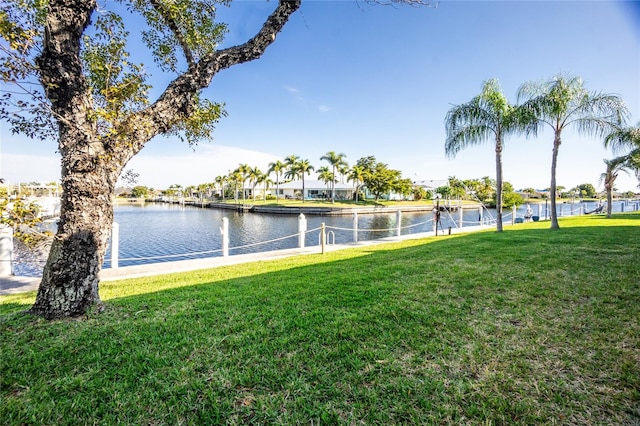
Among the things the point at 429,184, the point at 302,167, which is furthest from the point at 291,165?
the point at 429,184

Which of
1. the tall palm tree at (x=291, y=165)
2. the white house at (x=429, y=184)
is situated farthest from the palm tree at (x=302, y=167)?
the white house at (x=429, y=184)

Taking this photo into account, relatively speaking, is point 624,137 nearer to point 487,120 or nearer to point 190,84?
point 487,120

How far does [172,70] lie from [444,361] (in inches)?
260

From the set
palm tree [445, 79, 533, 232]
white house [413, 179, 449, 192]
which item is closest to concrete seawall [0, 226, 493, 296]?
palm tree [445, 79, 533, 232]

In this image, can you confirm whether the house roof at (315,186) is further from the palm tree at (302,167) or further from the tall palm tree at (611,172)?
the tall palm tree at (611,172)

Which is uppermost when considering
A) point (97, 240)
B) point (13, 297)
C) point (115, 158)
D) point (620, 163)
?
point (620, 163)

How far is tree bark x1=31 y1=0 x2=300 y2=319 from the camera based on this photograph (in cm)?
315

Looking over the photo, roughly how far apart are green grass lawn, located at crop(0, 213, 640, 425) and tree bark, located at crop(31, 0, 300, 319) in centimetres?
34

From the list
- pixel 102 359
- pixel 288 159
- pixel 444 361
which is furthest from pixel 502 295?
pixel 288 159

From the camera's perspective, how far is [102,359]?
2592 millimetres

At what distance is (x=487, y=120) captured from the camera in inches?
498

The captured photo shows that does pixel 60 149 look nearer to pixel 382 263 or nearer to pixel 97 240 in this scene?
pixel 97 240

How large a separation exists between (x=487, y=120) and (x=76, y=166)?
14.2 meters

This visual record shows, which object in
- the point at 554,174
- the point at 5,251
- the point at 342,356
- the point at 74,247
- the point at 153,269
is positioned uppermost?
the point at 554,174
